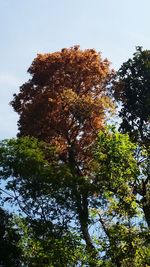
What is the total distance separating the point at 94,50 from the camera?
3812cm

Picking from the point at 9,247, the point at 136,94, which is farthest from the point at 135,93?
the point at 9,247

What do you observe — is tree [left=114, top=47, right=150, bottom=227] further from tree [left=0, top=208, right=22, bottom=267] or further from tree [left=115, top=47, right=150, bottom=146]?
tree [left=0, top=208, right=22, bottom=267]

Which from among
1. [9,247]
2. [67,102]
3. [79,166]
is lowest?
[9,247]

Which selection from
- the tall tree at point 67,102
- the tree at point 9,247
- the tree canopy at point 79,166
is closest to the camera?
the tree canopy at point 79,166

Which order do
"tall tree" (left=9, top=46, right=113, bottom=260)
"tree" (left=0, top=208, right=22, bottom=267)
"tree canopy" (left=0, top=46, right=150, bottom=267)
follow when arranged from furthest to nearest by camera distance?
"tall tree" (left=9, top=46, right=113, bottom=260), "tree" (left=0, top=208, right=22, bottom=267), "tree canopy" (left=0, top=46, right=150, bottom=267)

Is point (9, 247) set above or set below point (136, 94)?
below

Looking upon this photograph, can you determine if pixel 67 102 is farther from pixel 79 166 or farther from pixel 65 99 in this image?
pixel 79 166

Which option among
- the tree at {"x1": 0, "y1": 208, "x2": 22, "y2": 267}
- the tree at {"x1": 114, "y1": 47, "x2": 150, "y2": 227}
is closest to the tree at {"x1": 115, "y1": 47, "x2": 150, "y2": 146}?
the tree at {"x1": 114, "y1": 47, "x2": 150, "y2": 227}

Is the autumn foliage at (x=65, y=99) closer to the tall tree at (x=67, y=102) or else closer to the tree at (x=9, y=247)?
the tall tree at (x=67, y=102)

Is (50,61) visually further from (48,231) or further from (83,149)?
(48,231)

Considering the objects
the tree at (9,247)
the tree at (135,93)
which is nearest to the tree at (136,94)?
the tree at (135,93)

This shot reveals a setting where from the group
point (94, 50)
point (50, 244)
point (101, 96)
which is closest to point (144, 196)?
point (50, 244)

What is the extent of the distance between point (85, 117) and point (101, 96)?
334 cm

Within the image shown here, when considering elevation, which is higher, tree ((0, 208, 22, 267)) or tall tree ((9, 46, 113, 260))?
tall tree ((9, 46, 113, 260))
